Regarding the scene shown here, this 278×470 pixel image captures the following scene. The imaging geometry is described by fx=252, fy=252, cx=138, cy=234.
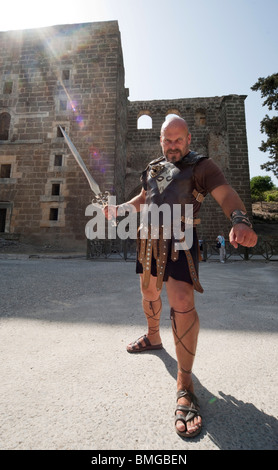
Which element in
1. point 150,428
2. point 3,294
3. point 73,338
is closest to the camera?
point 150,428

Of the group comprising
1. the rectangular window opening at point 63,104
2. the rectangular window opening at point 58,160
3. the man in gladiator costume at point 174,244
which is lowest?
the man in gladiator costume at point 174,244

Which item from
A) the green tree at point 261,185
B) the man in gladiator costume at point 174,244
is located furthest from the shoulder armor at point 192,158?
the green tree at point 261,185

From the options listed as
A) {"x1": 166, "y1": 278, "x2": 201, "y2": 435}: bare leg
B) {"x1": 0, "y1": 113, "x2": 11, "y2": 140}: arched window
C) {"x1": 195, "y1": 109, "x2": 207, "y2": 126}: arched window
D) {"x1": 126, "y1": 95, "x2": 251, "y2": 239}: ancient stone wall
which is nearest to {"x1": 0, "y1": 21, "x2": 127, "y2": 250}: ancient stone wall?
{"x1": 0, "y1": 113, "x2": 11, "y2": 140}: arched window

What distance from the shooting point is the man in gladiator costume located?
4.04 feet

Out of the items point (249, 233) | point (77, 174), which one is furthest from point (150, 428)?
point (77, 174)

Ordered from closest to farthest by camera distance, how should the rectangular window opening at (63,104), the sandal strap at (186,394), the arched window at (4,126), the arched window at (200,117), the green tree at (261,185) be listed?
the sandal strap at (186,394) < the rectangular window opening at (63,104) < the arched window at (4,126) < the arched window at (200,117) < the green tree at (261,185)

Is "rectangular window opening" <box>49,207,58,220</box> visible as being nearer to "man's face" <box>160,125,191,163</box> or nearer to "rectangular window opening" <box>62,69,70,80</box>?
"rectangular window opening" <box>62,69,70,80</box>

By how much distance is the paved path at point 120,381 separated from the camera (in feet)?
3.24

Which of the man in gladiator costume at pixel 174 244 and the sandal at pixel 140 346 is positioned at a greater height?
the man in gladiator costume at pixel 174 244

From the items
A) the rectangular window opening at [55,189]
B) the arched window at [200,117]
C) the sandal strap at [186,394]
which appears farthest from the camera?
the arched window at [200,117]

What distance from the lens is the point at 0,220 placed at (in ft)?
42.5

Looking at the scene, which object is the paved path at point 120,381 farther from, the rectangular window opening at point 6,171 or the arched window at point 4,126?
the arched window at point 4,126
